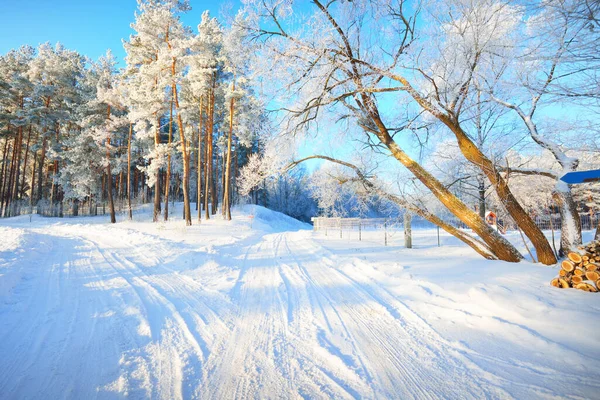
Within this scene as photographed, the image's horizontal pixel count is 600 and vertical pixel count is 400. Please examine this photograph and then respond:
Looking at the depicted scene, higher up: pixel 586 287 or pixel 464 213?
pixel 464 213

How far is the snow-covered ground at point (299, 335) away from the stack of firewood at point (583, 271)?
0.26 meters

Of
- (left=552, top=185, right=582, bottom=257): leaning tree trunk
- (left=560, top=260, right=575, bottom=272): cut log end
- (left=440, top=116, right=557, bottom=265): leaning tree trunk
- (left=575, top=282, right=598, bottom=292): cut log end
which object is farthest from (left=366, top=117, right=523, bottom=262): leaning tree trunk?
(left=575, top=282, right=598, bottom=292): cut log end

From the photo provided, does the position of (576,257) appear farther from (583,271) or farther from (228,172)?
(228,172)

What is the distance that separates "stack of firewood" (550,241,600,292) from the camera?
3693 mm

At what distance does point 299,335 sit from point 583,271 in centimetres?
466

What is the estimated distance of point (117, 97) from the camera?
779 inches

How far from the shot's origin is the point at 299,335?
9.59 ft

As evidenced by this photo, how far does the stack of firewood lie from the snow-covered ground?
26 centimetres

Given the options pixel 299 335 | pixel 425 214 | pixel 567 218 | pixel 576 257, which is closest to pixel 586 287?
pixel 576 257

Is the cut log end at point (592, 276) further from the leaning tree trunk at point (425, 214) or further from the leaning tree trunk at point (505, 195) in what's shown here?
the leaning tree trunk at point (425, 214)

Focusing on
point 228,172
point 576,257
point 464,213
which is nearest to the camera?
point 576,257

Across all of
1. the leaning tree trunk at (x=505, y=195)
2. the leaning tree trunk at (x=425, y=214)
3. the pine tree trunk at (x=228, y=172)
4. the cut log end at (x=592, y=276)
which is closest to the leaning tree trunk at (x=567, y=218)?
the leaning tree trunk at (x=505, y=195)

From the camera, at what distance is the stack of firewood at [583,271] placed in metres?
3.69

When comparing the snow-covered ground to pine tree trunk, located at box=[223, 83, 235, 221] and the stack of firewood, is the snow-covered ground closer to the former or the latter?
the stack of firewood
